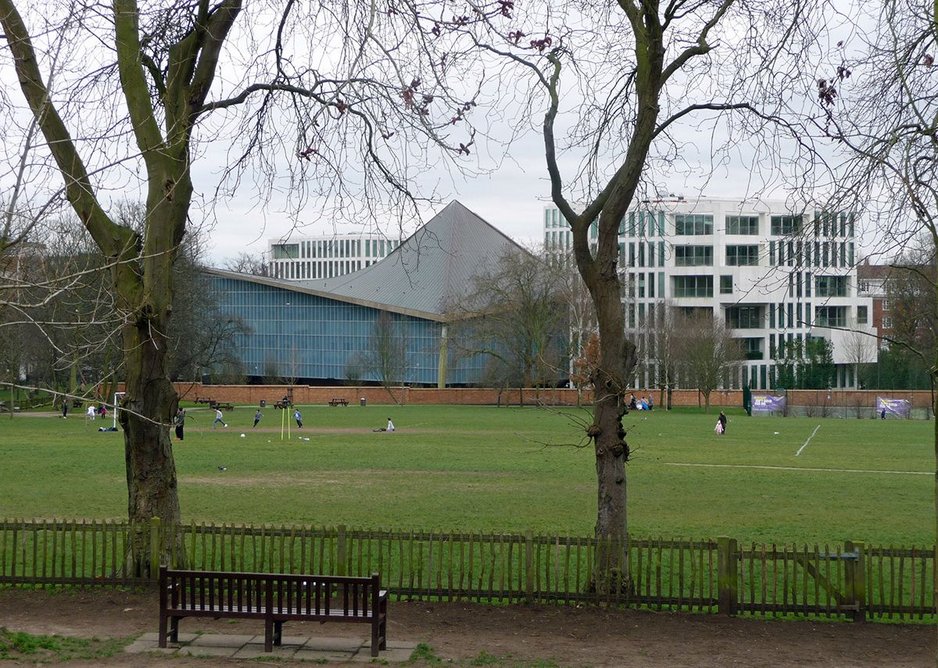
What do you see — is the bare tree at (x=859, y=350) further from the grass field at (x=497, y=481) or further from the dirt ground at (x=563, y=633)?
the dirt ground at (x=563, y=633)

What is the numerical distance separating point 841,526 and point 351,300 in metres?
→ 81.7

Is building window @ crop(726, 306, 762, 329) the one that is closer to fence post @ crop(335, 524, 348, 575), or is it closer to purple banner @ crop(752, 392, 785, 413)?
purple banner @ crop(752, 392, 785, 413)

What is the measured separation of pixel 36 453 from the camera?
107 feet

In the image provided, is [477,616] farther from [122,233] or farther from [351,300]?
[351,300]

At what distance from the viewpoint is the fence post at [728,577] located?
446 inches

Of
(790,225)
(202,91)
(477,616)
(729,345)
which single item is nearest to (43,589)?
(477,616)

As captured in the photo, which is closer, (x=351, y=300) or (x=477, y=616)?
(x=477, y=616)

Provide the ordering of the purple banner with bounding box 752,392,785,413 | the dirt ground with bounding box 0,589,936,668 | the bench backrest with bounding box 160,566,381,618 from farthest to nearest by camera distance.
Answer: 1. the purple banner with bounding box 752,392,785,413
2. the dirt ground with bounding box 0,589,936,668
3. the bench backrest with bounding box 160,566,381,618

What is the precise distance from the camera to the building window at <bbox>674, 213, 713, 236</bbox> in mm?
12665

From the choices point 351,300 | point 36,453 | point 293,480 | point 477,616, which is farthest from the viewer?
point 351,300

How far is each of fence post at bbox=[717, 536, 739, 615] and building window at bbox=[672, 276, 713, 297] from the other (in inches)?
3053

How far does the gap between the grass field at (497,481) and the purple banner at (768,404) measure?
22.6 m

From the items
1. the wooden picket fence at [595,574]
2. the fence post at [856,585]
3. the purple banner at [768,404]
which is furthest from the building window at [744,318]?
the fence post at [856,585]

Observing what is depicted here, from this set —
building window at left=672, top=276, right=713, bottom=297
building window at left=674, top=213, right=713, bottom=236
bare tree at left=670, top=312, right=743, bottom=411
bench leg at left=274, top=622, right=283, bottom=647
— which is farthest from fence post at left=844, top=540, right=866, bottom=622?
building window at left=672, top=276, right=713, bottom=297
